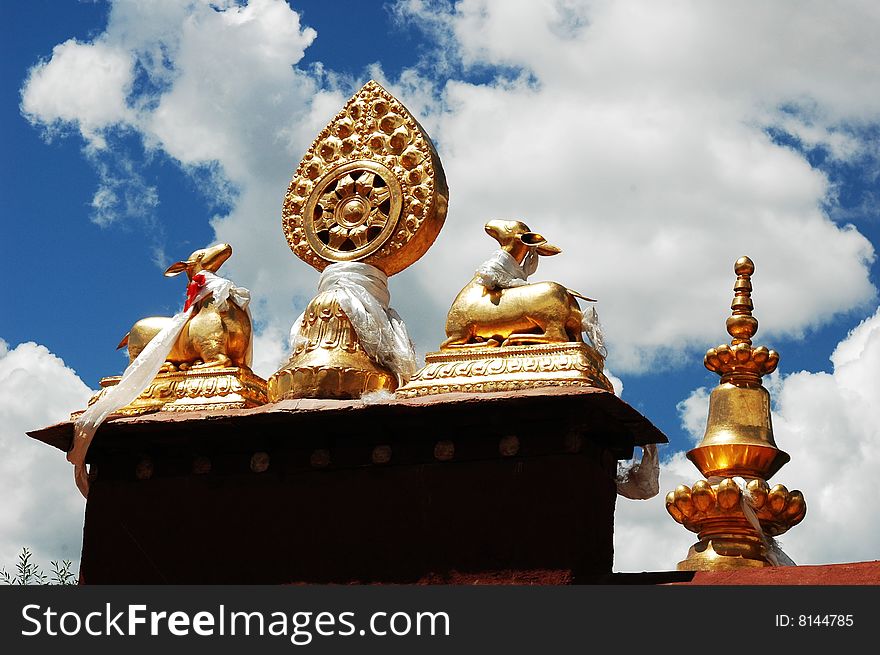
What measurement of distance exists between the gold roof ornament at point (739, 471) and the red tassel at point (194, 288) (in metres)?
3.35

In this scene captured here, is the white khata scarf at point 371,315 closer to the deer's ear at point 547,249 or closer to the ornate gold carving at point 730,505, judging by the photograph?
the deer's ear at point 547,249

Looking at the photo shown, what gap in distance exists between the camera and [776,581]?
23.1ft

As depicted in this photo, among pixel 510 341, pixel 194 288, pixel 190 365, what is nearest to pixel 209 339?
pixel 190 365

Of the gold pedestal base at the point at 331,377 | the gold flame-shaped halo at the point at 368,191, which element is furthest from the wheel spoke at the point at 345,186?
the gold pedestal base at the point at 331,377

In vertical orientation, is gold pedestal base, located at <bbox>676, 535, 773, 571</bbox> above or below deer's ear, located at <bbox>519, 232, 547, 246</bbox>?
below

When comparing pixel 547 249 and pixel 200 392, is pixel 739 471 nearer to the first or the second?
pixel 547 249

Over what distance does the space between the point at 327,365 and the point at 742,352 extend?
3.23 m

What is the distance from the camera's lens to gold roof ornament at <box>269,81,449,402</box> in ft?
27.2

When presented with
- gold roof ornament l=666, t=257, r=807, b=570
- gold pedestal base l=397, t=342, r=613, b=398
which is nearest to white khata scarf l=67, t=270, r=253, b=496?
gold pedestal base l=397, t=342, r=613, b=398

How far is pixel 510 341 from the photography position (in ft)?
26.2

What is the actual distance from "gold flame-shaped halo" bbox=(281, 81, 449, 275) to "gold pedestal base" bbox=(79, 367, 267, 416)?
920mm

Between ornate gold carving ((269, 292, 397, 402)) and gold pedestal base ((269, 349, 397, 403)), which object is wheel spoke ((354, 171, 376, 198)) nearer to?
ornate gold carving ((269, 292, 397, 402))

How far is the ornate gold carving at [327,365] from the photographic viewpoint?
8156 millimetres

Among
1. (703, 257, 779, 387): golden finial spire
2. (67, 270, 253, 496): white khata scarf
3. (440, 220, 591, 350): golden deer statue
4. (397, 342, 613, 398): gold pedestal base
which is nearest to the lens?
(397, 342, 613, 398): gold pedestal base
